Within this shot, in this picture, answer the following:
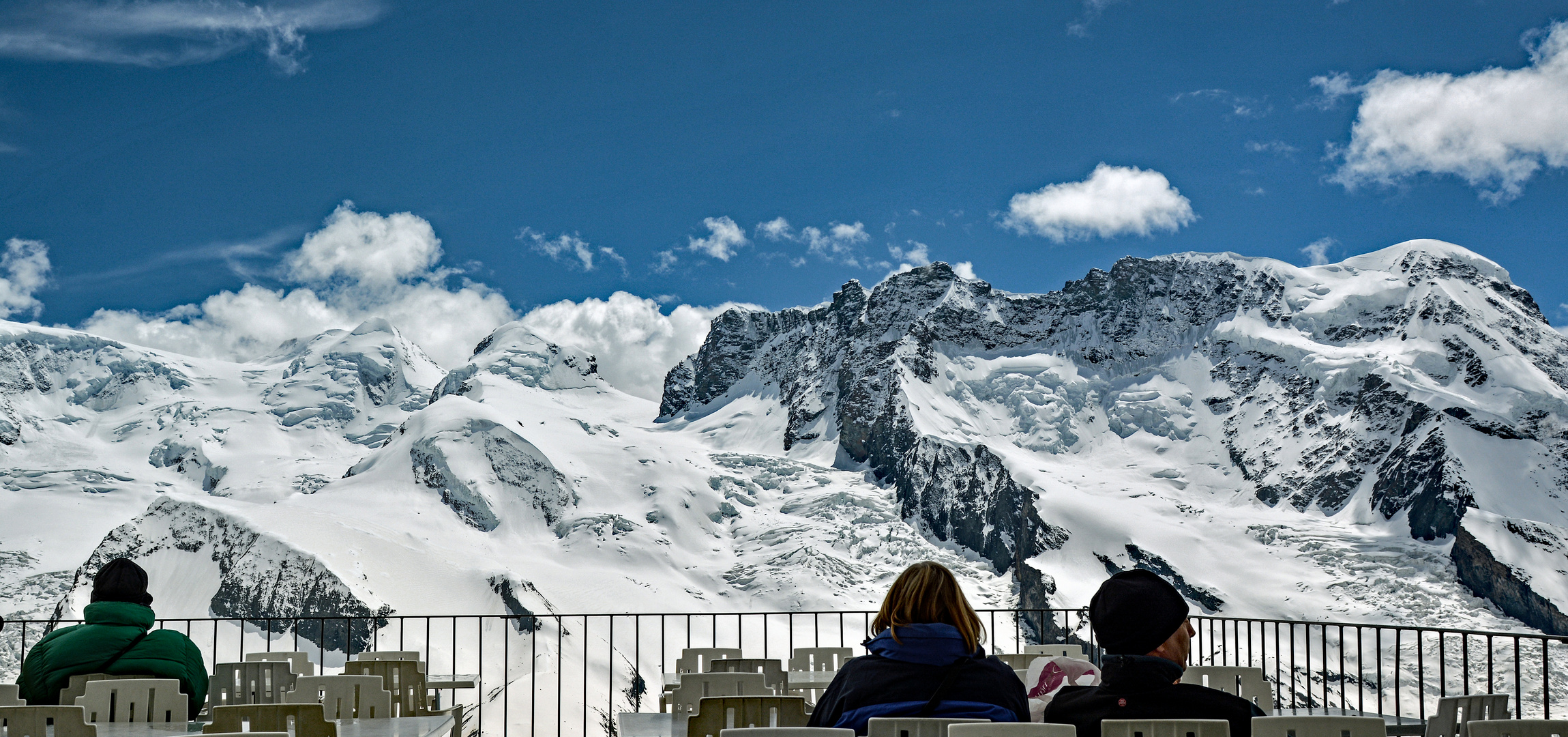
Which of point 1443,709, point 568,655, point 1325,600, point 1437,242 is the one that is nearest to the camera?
point 1443,709

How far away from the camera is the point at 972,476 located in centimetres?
10912

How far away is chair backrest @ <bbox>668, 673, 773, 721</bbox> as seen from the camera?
471 centimetres

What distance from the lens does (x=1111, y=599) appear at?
10.8 ft

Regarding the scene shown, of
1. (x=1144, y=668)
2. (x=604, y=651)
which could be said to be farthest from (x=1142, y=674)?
(x=604, y=651)

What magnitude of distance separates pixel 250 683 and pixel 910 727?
13.3ft

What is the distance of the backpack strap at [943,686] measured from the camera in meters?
3.35

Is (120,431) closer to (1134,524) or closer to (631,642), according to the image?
(631,642)

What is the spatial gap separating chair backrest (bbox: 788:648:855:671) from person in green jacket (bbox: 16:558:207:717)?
3203mm

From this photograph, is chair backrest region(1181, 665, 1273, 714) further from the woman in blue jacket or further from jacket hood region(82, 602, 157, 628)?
jacket hood region(82, 602, 157, 628)

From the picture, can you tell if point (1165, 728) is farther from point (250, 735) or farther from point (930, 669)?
point (250, 735)

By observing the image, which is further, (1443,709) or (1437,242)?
(1437,242)

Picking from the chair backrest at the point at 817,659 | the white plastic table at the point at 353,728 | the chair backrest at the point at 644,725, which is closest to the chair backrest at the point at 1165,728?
the chair backrest at the point at 644,725

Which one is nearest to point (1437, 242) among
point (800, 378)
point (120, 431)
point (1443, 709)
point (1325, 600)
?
point (1325, 600)

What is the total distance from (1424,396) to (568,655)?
85743 mm
